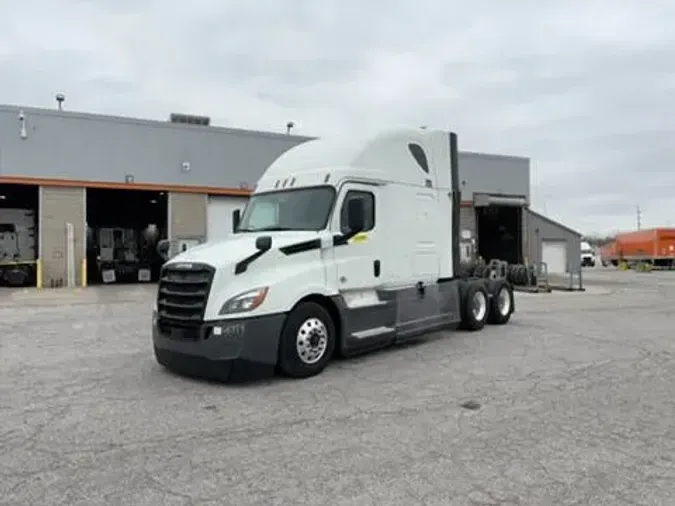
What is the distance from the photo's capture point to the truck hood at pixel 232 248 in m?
6.80

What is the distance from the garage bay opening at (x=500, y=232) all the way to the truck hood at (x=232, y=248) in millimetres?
26507

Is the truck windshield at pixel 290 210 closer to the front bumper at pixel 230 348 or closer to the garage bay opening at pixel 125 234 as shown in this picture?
the front bumper at pixel 230 348

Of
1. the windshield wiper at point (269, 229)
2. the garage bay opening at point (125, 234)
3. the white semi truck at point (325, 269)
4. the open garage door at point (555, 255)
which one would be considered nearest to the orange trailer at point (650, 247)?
the open garage door at point (555, 255)

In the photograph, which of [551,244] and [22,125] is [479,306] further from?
[551,244]

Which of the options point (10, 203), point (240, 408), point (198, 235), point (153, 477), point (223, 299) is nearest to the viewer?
point (153, 477)

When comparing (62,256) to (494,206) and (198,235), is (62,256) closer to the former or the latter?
(198,235)

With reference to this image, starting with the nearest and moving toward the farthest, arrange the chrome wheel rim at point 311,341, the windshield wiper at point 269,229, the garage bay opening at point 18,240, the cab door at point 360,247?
the chrome wheel rim at point 311,341 < the cab door at point 360,247 < the windshield wiper at point 269,229 < the garage bay opening at point 18,240

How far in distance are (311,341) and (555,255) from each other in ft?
98.8

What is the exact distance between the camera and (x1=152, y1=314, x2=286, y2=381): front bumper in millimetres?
6547

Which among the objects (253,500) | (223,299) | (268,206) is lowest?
(253,500)

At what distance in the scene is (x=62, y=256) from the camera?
2309cm

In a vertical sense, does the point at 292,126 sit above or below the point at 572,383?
above

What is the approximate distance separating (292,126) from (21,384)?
26154mm

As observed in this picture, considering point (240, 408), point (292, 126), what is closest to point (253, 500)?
point (240, 408)
